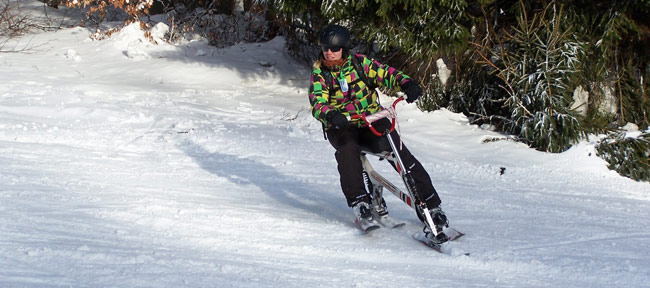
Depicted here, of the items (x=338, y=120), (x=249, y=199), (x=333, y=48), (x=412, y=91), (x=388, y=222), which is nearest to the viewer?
(x=338, y=120)

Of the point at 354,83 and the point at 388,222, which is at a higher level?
the point at 354,83

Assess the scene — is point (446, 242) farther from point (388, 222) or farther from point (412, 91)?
point (412, 91)

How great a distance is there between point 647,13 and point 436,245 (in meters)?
6.94

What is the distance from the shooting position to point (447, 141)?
10219mm

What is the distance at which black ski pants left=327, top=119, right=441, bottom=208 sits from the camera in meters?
5.36

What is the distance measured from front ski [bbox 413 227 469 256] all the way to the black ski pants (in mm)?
279

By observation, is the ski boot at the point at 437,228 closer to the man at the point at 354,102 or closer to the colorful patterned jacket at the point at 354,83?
the man at the point at 354,102

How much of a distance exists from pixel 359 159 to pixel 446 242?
2.97 feet

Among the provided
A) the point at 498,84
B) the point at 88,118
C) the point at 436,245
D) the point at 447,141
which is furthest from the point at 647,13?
the point at 88,118

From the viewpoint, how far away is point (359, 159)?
17.9 ft

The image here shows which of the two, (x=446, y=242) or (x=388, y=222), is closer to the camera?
(x=446, y=242)

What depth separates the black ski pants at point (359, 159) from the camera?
536 centimetres

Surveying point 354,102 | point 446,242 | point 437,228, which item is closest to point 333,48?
point 354,102

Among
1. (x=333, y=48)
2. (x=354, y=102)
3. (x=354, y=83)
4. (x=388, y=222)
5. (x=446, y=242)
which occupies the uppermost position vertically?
(x=333, y=48)
